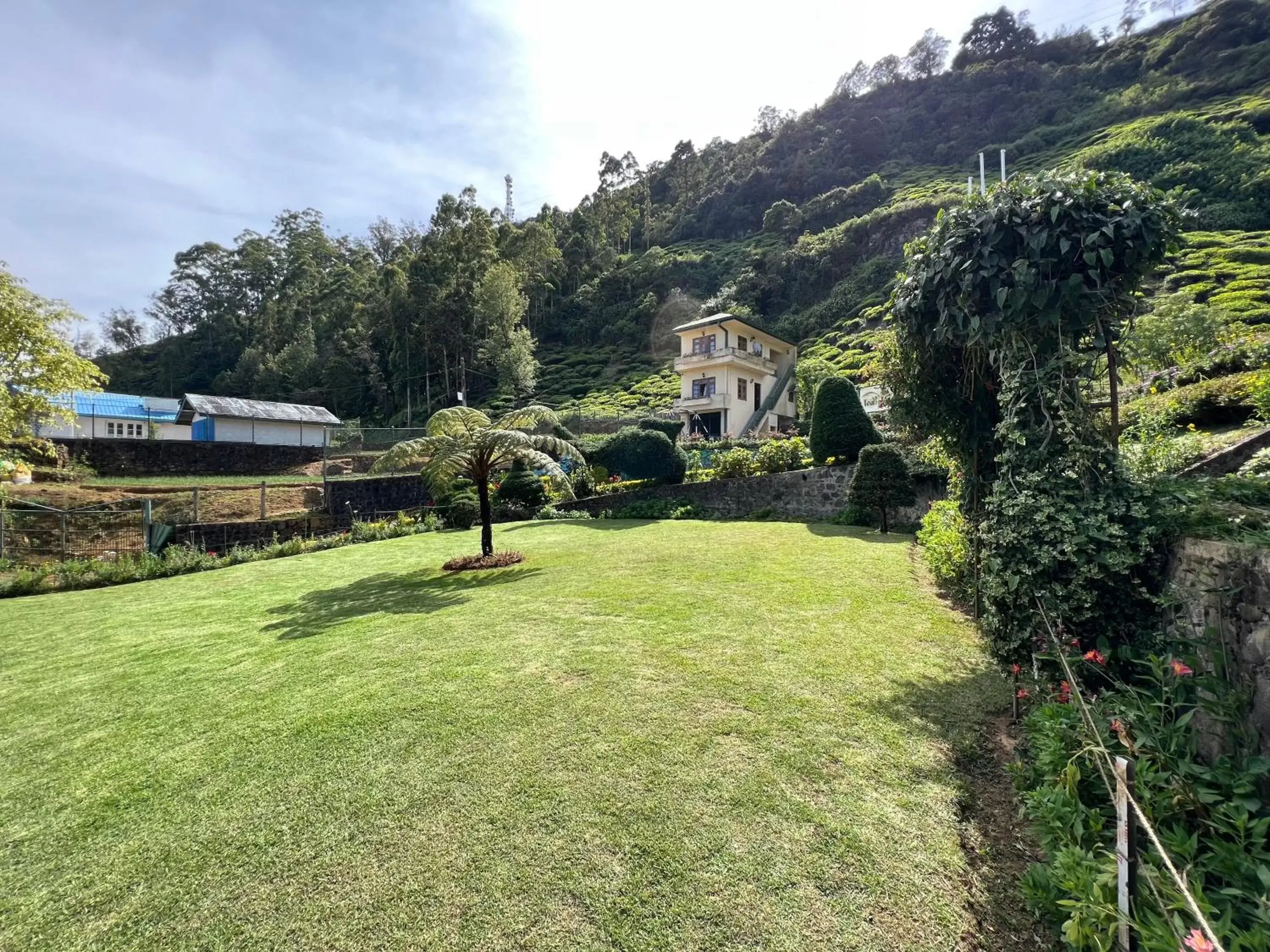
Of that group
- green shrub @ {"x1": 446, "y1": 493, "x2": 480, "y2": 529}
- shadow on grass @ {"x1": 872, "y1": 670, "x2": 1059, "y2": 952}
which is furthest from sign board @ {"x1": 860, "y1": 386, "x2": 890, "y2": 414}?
green shrub @ {"x1": 446, "y1": 493, "x2": 480, "y2": 529}

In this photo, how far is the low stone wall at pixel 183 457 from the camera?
22.7m

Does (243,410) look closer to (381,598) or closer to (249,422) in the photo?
(249,422)

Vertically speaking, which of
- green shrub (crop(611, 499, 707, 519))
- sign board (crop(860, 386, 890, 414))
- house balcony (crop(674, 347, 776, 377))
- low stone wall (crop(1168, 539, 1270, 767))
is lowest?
green shrub (crop(611, 499, 707, 519))

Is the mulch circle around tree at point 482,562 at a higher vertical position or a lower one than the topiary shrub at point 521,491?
lower

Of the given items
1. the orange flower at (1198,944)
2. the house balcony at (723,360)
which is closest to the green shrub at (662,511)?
the orange flower at (1198,944)

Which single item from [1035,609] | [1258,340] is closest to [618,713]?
[1035,609]

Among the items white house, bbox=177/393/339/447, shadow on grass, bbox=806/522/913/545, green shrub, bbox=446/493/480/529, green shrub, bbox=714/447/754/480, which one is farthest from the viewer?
white house, bbox=177/393/339/447

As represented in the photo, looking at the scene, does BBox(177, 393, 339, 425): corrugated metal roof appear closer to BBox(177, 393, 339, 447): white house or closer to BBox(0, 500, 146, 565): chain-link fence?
BBox(177, 393, 339, 447): white house

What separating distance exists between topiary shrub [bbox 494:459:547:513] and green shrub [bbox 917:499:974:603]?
460 inches

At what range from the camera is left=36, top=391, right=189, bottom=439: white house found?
1061 inches

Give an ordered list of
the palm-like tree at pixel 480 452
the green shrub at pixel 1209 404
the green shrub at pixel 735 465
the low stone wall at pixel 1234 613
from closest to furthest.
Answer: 1. the low stone wall at pixel 1234 613
2. the green shrub at pixel 1209 404
3. the palm-like tree at pixel 480 452
4. the green shrub at pixel 735 465

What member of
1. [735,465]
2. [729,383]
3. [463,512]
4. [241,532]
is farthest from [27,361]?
[729,383]

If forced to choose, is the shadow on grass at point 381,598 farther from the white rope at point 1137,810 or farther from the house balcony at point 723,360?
the house balcony at point 723,360

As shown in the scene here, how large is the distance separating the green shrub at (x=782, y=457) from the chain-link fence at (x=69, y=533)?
1613 centimetres
